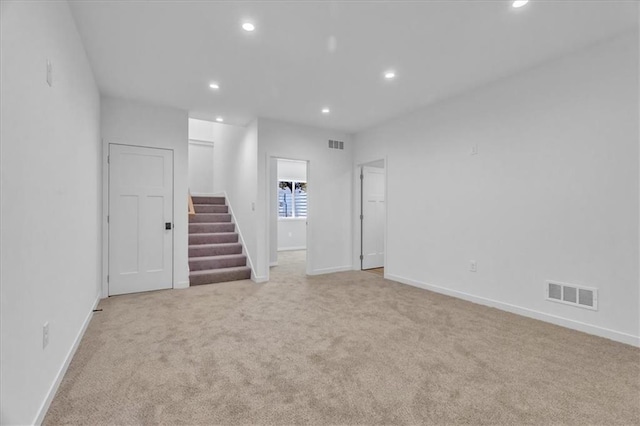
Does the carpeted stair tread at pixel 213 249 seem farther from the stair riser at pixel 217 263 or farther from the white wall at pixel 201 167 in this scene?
the white wall at pixel 201 167

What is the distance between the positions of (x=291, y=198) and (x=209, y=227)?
3.78 metres

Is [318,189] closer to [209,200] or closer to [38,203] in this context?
[209,200]

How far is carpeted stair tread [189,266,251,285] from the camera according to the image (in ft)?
15.7

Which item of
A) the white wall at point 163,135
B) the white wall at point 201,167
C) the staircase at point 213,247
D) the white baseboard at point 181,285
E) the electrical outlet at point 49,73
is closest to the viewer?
the electrical outlet at point 49,73

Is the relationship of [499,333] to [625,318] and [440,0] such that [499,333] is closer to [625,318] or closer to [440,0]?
[625,318]

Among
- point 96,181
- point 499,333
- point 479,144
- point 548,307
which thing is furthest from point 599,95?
point 96,181

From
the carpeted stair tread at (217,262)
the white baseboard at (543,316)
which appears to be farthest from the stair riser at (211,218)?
the white baseboard at (543,316)

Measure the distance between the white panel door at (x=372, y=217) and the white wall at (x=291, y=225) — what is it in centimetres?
351

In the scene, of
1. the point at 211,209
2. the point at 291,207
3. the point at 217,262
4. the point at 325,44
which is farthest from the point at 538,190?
the point at 291,207

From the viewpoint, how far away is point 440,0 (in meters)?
2.27

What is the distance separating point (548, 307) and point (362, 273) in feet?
9.61

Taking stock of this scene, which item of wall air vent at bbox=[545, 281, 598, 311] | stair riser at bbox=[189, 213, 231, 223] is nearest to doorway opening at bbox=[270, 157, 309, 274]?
stair riser at bbox=[189, 213, 231, 223]

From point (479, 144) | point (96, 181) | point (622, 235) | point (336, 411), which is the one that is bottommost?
point (336, 411)

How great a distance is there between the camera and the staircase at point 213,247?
4.99 meters
